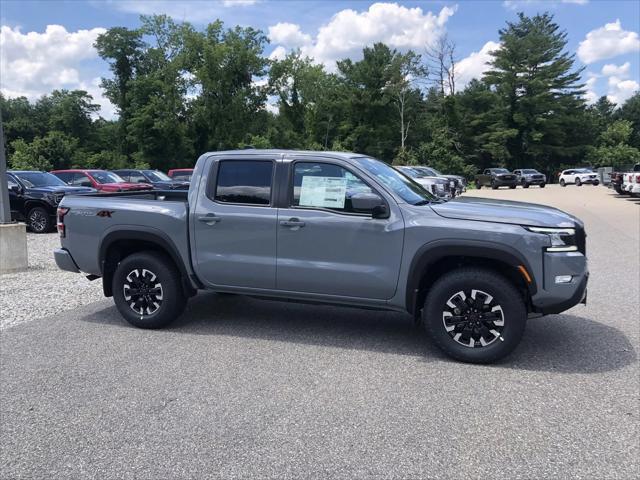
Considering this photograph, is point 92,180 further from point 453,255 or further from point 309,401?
point 309,401

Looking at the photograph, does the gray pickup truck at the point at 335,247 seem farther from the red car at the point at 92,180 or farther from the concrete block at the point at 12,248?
the red car at the point at 92,180

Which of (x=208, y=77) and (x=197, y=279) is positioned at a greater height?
(x=208, y=77)

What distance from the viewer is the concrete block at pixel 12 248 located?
364 inches

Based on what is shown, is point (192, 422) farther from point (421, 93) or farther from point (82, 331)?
point (421, 93)

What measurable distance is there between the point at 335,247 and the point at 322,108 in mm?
65496

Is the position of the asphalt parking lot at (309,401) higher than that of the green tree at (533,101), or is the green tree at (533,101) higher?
the green tree at (533,101)

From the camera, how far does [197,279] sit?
567cm

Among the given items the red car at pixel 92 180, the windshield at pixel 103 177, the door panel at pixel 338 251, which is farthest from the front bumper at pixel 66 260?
the windshield at pixel 103 177

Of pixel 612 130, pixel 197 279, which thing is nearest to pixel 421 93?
pixel 612 130

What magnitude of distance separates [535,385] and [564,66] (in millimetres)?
74849

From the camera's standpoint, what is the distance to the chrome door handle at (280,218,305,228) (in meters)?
5.18

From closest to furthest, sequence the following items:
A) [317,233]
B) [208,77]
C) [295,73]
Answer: [317,233] < [208,77] < [295,73]

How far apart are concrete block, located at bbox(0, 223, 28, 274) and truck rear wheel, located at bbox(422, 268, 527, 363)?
762 centimetres

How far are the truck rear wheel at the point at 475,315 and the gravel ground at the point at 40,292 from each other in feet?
15.6
